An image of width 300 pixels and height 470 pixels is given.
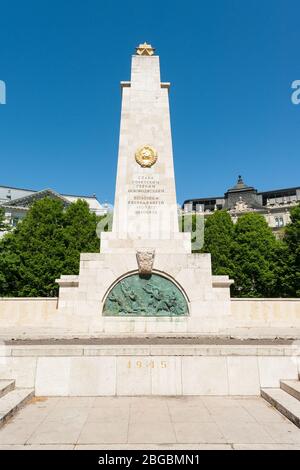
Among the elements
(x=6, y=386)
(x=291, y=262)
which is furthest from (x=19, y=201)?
(x=6, y=386)

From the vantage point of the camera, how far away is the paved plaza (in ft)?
15.9

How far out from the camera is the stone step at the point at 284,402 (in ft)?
18.6

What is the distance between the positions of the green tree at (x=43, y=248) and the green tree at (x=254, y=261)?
1223 cm

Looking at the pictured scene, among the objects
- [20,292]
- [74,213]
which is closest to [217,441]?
[20,292]

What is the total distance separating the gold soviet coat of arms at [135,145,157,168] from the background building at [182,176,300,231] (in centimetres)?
4361

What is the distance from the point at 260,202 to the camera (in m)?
67.6

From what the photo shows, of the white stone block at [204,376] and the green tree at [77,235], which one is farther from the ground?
the green tree at [77,235]

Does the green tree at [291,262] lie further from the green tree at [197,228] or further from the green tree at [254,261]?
the green tree at [197,228]

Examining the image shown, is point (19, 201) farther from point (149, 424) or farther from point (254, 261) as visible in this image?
point (149, 424)

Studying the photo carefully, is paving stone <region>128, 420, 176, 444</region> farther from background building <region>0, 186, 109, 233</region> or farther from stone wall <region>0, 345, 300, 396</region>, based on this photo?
background building <region>0, 186, 109, 233</region>

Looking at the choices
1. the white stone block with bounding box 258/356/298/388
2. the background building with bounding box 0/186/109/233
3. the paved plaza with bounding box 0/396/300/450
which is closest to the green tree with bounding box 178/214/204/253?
the background building with bounding box 0/186/109/233

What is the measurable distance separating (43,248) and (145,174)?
1330cm

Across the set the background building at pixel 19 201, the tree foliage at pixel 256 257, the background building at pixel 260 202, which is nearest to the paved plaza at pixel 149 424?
the tree foliage at pixel 256 257
